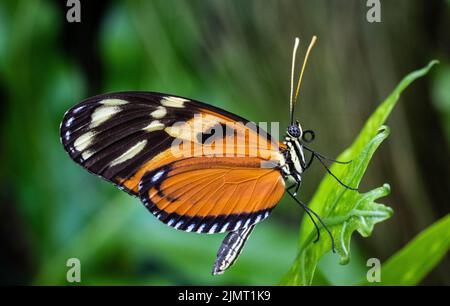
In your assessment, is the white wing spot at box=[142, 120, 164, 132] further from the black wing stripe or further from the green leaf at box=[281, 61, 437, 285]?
the green leaf at box=[281, 61, 437, 285]

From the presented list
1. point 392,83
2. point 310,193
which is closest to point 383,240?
point 310,193

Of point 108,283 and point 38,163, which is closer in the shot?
point 108,283

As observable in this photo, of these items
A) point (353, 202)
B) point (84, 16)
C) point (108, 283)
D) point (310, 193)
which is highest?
point (84, 16)

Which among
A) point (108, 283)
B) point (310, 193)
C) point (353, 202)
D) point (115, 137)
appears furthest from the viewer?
point (310, 193)

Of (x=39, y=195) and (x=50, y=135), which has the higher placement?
(x=50, y=135)

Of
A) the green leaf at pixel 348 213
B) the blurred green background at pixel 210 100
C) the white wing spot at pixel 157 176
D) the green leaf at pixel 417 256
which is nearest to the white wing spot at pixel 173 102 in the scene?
the white wing spot at pixel 157 176

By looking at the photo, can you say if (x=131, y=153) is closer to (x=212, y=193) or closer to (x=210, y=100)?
(x=212, y=193)

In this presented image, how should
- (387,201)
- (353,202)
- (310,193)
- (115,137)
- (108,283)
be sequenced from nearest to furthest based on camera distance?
1. (353,202)
2. (115,137)
3. (108,283)
4. (387,201)
5. (310,193)

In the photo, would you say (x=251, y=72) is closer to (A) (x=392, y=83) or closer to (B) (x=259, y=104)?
(B) (x=259, y=104)
